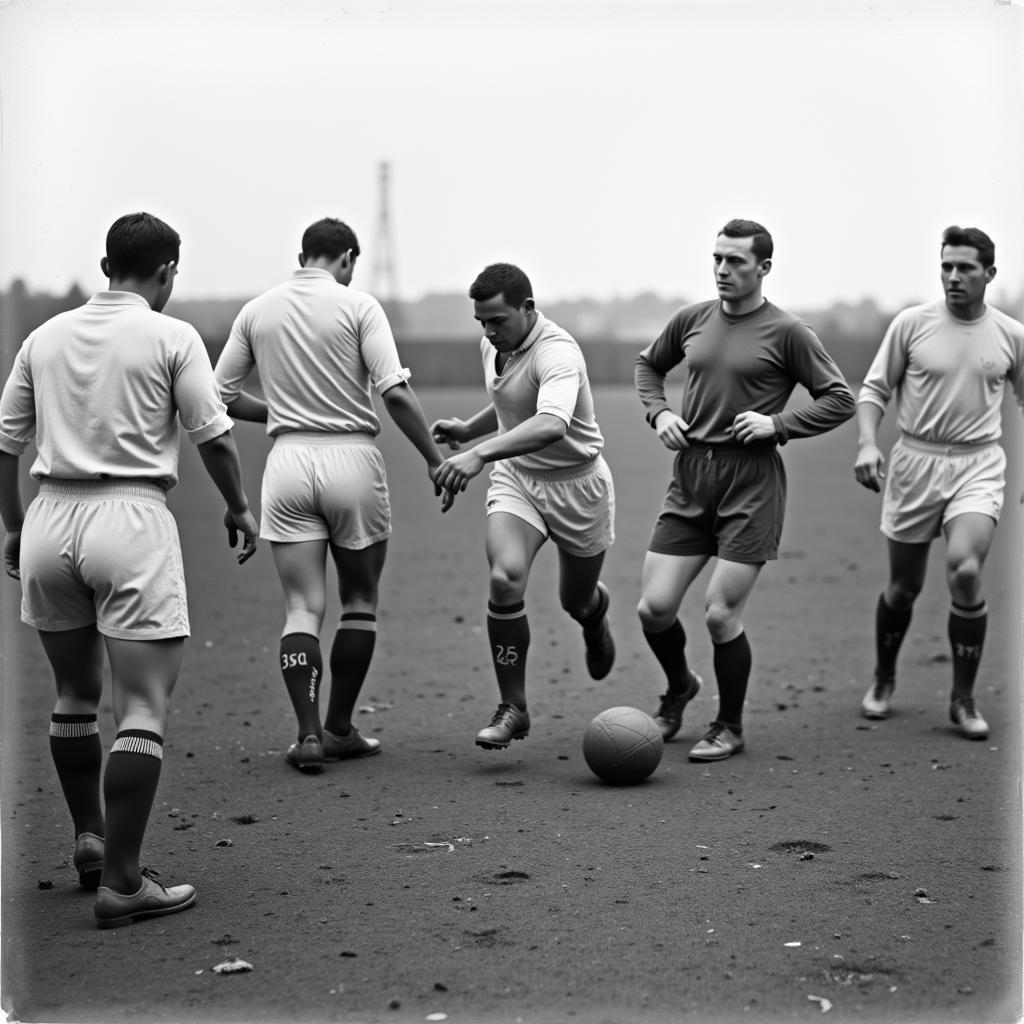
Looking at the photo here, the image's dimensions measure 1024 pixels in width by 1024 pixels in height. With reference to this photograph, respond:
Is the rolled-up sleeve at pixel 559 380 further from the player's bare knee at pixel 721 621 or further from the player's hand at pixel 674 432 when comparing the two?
the player's bare knee at pixel 721 621

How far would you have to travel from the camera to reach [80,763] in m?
5.40

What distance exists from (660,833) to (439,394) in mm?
36607

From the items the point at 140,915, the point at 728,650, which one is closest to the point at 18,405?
the point at 140,915

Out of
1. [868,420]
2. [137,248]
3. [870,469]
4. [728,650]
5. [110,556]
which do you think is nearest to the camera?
[110,556]

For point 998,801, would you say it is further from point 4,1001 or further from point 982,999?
point 4,1001

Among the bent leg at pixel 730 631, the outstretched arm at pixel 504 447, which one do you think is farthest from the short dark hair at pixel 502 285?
the bent leg at pixel 730 631

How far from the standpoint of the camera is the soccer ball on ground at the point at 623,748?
22.4 feet

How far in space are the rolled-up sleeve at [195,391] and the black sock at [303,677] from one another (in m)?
2.20

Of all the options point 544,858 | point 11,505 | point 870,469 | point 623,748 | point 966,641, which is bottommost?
point 544,858

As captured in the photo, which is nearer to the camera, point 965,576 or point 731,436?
point 731,436

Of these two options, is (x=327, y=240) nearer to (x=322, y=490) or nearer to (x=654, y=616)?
(x=322, y=490)

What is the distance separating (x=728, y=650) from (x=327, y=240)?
2.76 meters

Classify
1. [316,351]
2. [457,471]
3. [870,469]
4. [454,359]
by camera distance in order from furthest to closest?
[454,359], [870,469], [316,351], [457,471]

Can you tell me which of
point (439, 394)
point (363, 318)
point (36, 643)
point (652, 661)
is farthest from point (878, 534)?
point (439, 394)
